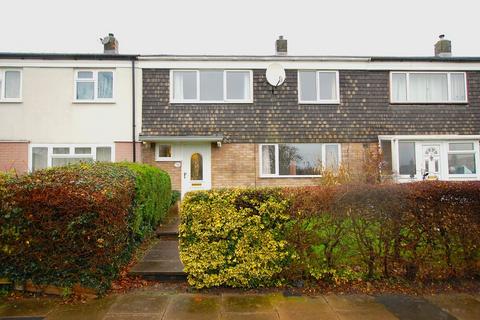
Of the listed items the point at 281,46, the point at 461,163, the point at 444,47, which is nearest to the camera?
the point at 461,163

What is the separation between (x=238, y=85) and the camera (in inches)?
518

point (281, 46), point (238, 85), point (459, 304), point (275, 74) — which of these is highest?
point (281, 46)

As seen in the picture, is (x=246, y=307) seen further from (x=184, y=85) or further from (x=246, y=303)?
(x=184, y=85)

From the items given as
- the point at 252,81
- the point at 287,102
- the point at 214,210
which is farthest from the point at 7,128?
the point at 214,210

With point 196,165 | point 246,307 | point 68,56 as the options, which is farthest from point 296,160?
point 68,56

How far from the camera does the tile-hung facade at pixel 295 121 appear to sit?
12.7m

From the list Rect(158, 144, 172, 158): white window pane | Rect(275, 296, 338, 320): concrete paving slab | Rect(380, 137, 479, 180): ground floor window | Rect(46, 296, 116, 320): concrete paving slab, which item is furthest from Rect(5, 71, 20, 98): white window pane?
Rect(380, 137, 479, 180): ground floor window

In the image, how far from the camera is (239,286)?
185 inches

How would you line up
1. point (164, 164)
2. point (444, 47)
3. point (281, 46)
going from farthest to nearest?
point (444, 47)
point (281, 46)
point (164, 164)

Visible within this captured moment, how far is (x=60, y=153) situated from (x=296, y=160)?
9115 millimetres

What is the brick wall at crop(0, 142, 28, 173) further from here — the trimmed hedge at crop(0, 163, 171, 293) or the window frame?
the window frame

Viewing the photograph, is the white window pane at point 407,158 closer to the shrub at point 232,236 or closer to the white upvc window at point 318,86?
the white upvc window at point 318,86

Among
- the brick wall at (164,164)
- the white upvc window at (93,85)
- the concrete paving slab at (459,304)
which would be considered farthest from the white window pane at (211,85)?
the concrete paving slab at (459,304)

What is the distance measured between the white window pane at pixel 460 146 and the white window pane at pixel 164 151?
1094cm
